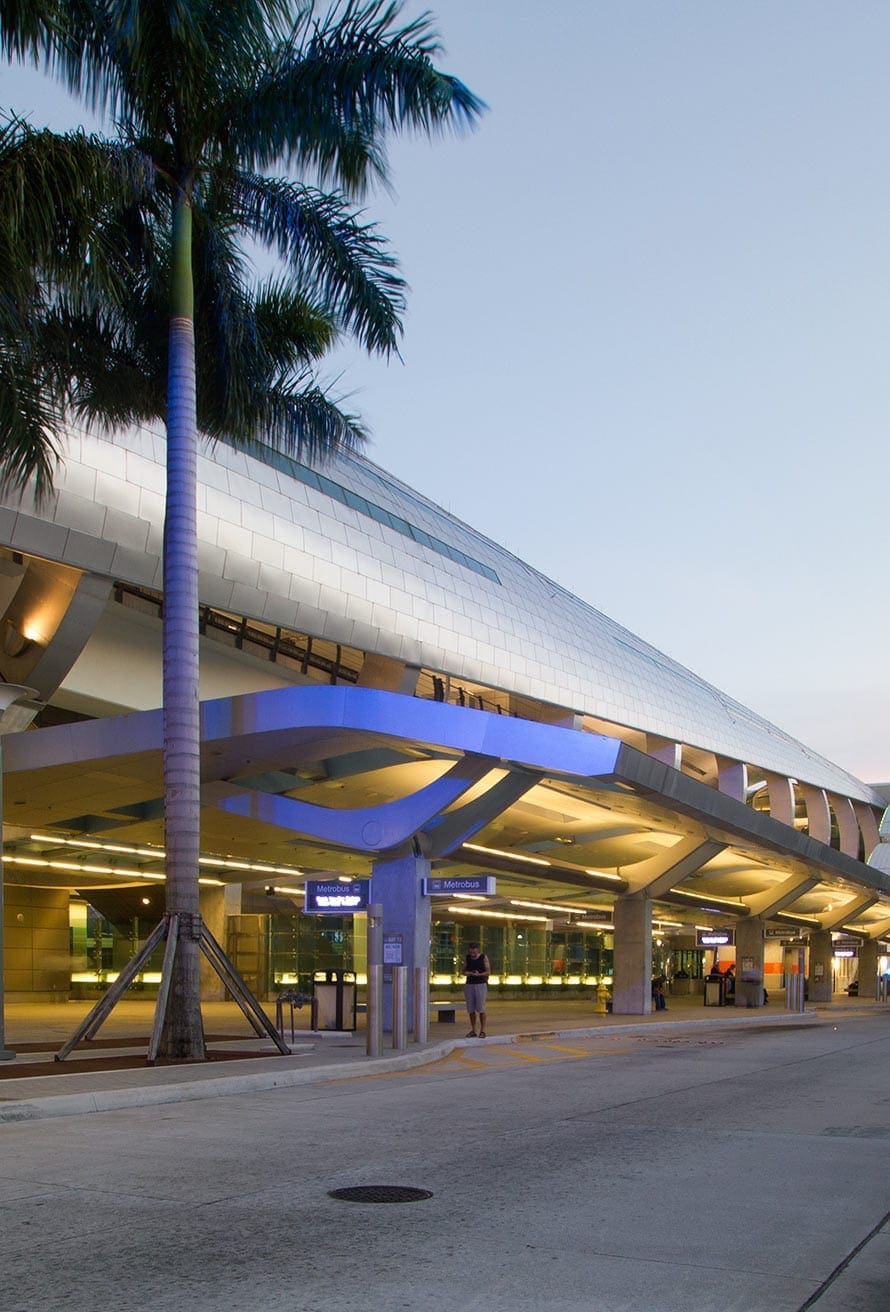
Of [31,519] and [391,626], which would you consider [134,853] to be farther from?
[31,519]

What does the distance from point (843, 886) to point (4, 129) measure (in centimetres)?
5135

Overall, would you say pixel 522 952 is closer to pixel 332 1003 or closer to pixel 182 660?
pixel 332 1003

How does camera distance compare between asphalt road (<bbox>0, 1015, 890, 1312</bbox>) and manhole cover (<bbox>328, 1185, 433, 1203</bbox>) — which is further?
manhole cover (<bbox>328, 1185, 433, 1203</bbox>)

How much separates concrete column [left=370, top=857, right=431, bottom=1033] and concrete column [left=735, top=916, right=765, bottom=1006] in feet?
95.1

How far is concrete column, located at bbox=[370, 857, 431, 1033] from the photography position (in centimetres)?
2528

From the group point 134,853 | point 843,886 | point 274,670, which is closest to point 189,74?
point 274,670

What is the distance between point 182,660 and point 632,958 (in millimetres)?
24554

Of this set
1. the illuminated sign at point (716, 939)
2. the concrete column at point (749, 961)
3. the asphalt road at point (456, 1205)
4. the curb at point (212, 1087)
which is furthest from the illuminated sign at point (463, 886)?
the concrete column at point (749, 961)

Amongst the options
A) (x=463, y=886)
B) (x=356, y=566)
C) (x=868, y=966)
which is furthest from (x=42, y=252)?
(x=868, y=966)

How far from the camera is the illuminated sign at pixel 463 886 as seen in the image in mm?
23375

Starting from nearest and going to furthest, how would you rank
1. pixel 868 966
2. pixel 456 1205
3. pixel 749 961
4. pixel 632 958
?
pixel 456 1205 < pixel 632 958 < pixel 749 961 < pixel 868 966

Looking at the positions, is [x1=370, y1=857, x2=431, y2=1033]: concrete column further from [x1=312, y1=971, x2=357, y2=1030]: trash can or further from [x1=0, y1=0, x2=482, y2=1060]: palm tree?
[x1=0, y1=0, x2=482, y2=1060]: palm tree

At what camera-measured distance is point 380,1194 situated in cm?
845

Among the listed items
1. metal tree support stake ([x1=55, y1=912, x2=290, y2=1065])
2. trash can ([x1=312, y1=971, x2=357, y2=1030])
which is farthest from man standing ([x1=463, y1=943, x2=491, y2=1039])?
metal tree support stake ([x1=55, y1=912, x2=290, y2=1065])
